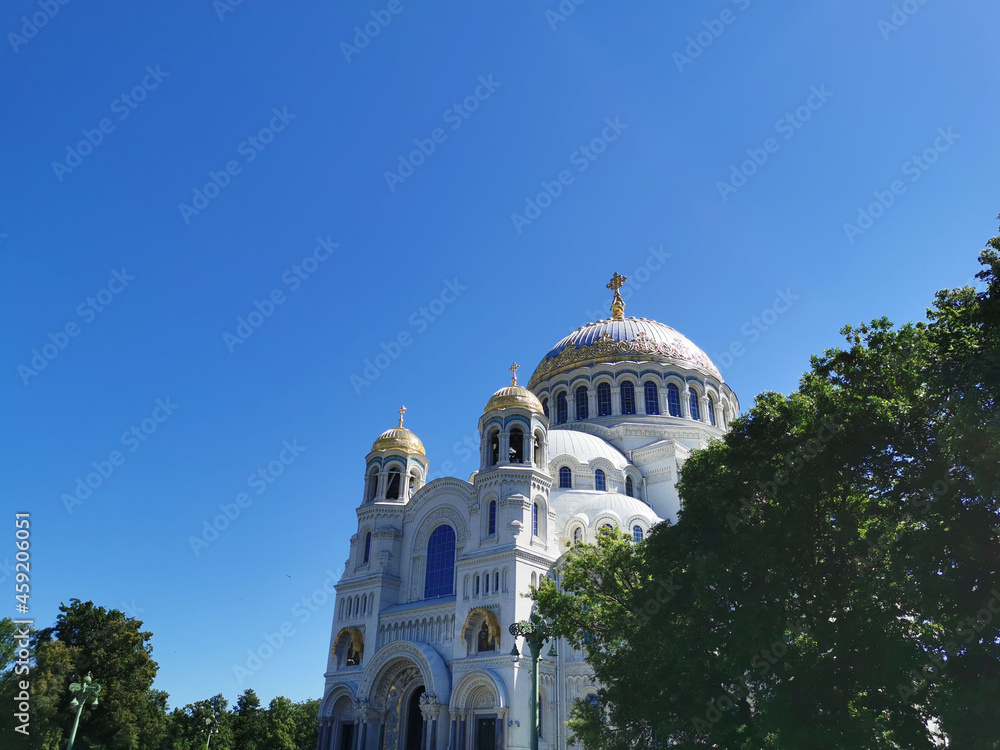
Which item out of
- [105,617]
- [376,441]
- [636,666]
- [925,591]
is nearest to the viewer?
[925,591]

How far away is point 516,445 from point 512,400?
7.57 feet

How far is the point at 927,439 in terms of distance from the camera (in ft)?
47.6

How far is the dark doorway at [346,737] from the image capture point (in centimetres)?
3212

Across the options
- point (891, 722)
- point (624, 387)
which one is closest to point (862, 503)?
point (891, 722)

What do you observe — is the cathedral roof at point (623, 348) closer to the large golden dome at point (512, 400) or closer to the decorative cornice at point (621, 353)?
the decorative cornice at point (621, 353)

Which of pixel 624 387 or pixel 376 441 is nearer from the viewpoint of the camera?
pixel 376 441

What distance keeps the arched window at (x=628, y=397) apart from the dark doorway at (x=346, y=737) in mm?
23723

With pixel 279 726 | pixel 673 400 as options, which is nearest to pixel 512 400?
pixel 673 400

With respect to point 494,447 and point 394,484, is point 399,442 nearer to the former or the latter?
point 394,484

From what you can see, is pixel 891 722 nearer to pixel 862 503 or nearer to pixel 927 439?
pixel 862 503

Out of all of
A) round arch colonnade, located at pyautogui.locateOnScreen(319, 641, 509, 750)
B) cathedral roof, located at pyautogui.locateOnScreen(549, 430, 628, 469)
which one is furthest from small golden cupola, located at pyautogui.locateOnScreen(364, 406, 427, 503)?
round arch colonnade, located at pyautogui.locateOnScreen(319, 641, 509, 750)

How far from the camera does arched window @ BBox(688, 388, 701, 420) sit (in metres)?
45.9

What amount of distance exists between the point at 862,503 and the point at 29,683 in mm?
Result: 31012

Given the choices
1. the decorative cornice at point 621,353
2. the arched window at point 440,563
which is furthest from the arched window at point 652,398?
the arched window at point 440,563
